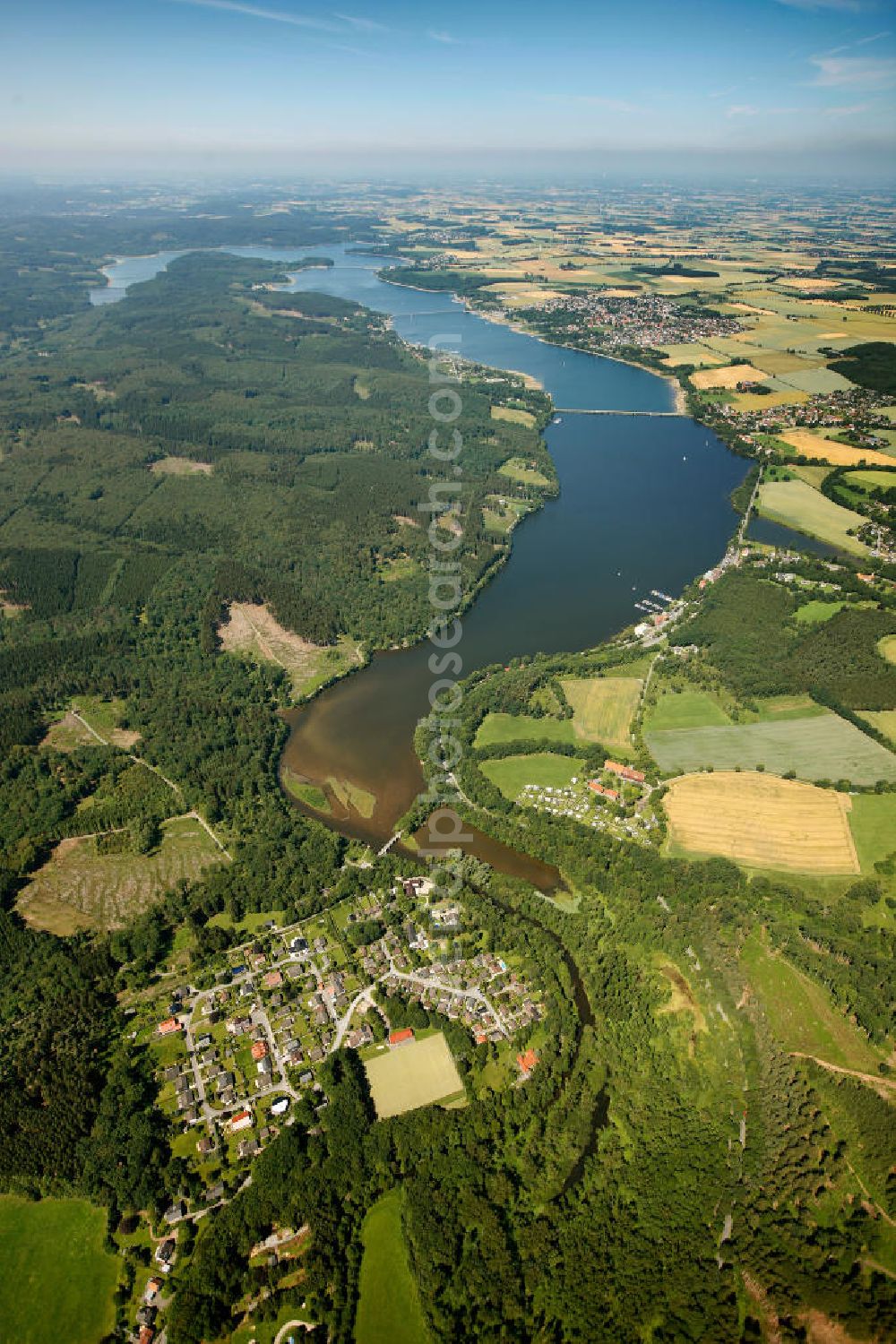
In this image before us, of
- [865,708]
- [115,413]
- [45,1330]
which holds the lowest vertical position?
[45,1330]

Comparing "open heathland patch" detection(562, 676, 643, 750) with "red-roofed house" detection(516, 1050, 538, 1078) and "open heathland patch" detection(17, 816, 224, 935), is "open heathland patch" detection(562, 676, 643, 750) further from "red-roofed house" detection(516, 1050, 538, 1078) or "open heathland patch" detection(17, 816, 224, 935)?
"open heathland patch" detection(17, 816, 224, 935)

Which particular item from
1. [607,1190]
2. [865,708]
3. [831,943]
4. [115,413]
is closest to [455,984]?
[607,1190]

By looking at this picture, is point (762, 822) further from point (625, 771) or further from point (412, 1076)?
point (412, 1076)

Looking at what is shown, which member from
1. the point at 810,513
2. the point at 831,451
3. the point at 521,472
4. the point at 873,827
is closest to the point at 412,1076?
the point at 873,827

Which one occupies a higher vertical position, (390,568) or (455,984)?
(390,568)

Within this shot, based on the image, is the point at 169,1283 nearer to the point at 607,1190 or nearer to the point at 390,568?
the point at 607,1190

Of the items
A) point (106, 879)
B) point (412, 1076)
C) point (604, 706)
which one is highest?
point (604, 706)
